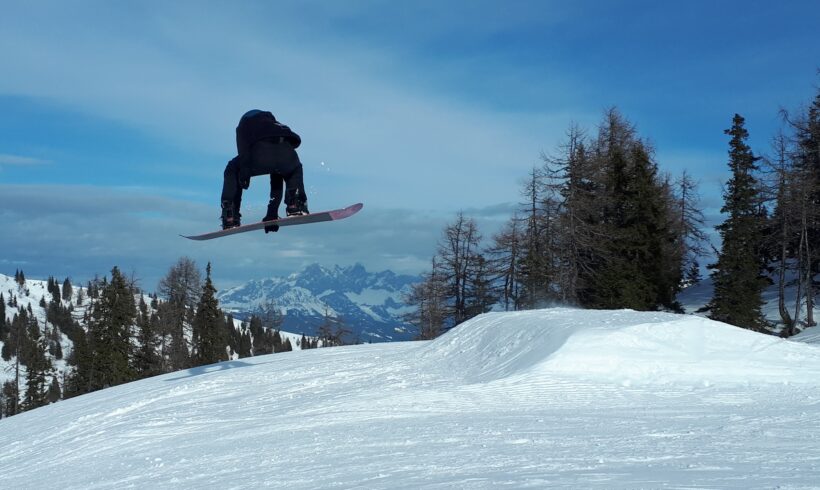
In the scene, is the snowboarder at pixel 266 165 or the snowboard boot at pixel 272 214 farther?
the snowboard boot at pixel 272 214

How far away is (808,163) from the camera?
39.7m

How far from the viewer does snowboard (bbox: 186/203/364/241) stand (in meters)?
9.95

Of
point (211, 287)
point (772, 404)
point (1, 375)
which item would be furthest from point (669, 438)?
point (1, 375)

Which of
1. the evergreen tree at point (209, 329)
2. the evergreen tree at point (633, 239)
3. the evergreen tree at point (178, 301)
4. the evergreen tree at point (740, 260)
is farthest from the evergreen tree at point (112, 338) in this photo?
the evergreen tree at point (740, 260)

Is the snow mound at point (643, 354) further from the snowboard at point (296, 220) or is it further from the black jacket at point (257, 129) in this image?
the black jacket at point (257, 129)

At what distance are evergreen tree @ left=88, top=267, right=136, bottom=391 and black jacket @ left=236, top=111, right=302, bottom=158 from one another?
4909 centimetres

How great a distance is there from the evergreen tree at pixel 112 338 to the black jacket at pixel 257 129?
49.1 metres

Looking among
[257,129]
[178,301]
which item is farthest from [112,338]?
[257,129]

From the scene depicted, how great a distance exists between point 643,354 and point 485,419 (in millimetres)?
4830

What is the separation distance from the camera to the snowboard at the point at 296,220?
995 cm

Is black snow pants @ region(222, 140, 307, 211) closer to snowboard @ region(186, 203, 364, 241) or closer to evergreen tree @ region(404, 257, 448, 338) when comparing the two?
snowboard @ region(186, 203, 364, 241)

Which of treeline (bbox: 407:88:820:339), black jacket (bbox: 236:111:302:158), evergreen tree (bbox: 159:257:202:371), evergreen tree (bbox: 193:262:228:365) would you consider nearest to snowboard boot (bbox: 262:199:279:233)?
black jacket (bbox: 236:111:302:158)

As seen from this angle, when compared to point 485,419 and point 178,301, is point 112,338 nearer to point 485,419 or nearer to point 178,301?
point 178,301

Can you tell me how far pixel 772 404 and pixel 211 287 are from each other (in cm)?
5115
